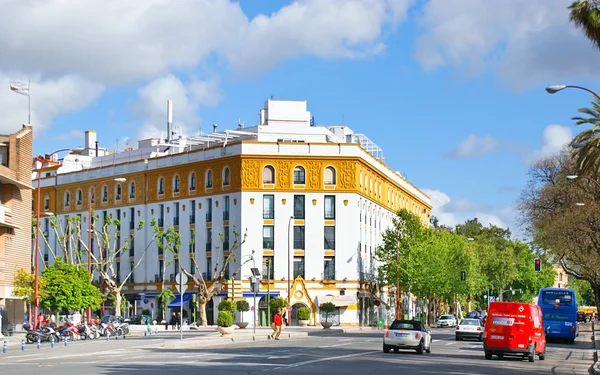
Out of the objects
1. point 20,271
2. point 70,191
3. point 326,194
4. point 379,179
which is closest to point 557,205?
point 326,194

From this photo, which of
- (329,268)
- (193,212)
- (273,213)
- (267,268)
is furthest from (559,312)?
(193,212)

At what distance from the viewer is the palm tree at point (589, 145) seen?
52.0m

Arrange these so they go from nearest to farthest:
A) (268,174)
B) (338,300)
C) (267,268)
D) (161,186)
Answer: (338,300), (267,268), (268,174), (161,186)

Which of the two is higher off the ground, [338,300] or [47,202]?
[47,202]

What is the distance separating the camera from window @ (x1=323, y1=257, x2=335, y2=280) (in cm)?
9000

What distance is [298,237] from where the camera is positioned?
9019 cm

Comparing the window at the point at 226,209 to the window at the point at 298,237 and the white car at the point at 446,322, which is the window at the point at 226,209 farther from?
the white car at the point at 446,322

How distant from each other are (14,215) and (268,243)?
30.9 meters

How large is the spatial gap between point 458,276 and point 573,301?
161 feet

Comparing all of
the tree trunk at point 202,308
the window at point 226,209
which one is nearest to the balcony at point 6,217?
the tree trunk at point 202,308

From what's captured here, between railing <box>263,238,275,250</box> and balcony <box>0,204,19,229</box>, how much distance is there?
3123 centimetres

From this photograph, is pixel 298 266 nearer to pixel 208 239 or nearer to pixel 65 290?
pixel 208 239

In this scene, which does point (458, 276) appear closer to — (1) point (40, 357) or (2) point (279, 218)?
(2) point (279, 218)

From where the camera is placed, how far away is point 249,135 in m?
98.6
